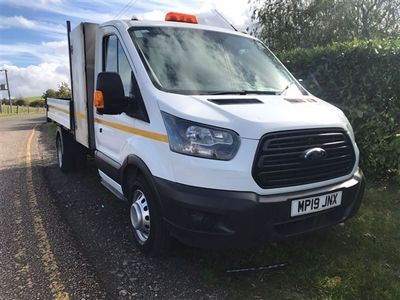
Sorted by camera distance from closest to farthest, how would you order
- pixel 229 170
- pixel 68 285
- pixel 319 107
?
pixel 229 170
pixel 68 285
pixel 319 107

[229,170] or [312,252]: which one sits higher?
[229,170]

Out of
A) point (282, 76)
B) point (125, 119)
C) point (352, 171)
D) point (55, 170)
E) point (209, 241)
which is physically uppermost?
point (282, 76)

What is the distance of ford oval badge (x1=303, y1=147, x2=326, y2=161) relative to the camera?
3.08 meters

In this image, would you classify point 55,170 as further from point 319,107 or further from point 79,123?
point 319,107

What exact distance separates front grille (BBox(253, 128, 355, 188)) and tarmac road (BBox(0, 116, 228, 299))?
107 centimetres

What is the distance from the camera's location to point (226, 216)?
116 inches

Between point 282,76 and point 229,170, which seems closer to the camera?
point 229,170

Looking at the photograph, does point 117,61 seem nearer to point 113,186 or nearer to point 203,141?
point 113,186

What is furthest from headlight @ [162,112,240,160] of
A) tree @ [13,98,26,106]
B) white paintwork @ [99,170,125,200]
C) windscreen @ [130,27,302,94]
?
tree @ [13,98,26,106]

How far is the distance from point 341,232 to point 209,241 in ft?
6.18

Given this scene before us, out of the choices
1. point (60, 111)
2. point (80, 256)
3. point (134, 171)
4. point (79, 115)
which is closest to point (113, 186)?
point (134, 171)

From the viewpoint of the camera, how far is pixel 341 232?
4.23m

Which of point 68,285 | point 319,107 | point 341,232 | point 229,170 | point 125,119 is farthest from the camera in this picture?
point 341,232

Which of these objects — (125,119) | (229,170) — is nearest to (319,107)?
(229,170)
